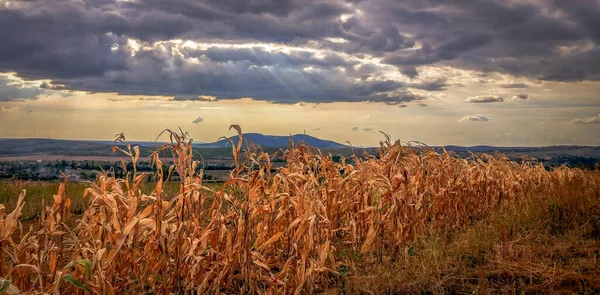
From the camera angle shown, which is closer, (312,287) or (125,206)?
(125,206)

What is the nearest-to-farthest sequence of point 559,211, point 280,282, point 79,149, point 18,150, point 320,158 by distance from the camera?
point 280,282 < point 320,158 < point 559,211 < point 18,150 < point 79,149

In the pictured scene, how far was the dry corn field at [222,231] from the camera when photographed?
4.46m

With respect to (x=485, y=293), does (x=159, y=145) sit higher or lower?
higher

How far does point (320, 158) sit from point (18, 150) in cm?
8750

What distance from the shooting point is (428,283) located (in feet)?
18.0

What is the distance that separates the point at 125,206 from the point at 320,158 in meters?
3.87

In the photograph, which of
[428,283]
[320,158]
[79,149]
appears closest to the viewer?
[428,283]

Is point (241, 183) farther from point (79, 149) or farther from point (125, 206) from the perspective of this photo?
point (79, 149)

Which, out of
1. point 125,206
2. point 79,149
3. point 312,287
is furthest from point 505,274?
point 79,149

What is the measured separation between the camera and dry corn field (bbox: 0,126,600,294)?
446cm

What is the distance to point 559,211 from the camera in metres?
8.80

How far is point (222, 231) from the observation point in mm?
5359

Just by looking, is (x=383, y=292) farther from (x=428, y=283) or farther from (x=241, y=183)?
(x=241, y=183)

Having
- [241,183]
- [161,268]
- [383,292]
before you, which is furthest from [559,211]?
[161,268]
